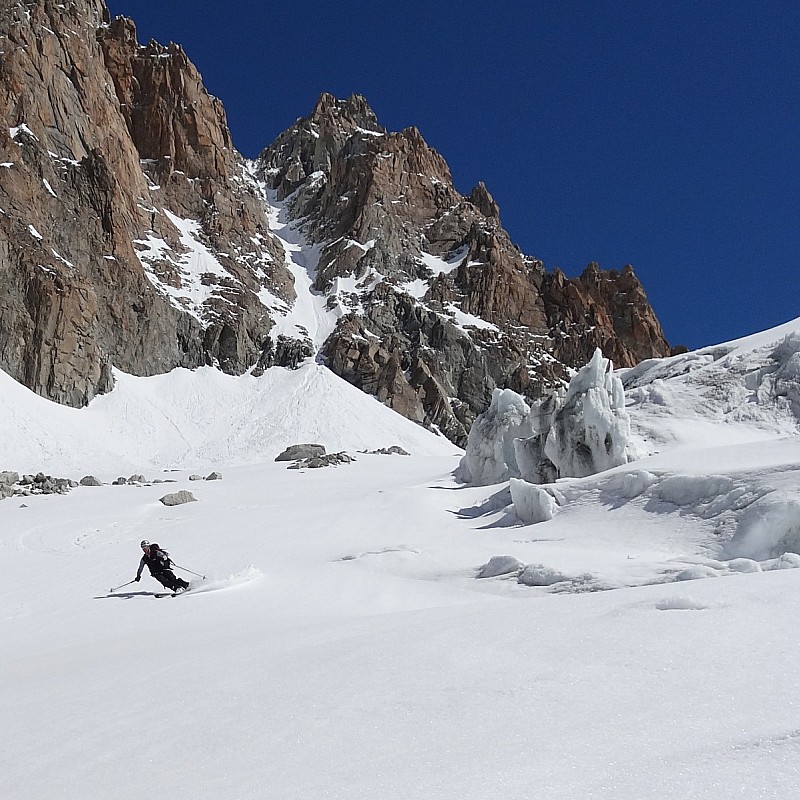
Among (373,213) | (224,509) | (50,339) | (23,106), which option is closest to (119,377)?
(50,339)

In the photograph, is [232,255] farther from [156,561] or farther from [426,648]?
[426,648]

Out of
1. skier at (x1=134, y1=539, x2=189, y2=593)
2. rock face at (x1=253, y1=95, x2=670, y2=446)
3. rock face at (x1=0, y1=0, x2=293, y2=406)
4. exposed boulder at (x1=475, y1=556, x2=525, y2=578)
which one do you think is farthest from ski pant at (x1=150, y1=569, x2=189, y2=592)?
rock face at (x1=253, y1=95, x2=670, y2=446)

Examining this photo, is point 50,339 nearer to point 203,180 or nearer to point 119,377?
point 119,377

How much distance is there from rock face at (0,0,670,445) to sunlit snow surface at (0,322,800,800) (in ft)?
148

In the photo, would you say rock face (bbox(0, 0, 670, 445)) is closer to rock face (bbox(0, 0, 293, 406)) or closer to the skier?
rock face (bbox(0, 0, 293, 406))

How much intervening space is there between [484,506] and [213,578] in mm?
8445

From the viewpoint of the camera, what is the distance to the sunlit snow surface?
2201mm

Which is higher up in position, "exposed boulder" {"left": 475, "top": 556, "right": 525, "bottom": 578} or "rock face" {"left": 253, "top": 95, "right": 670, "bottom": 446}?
"rock face" {"left": 253, "top": 95, "right": 670, "bottom": 446}

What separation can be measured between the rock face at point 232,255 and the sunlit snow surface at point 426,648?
45.2m

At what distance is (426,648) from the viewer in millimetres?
3805

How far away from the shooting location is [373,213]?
9956cm

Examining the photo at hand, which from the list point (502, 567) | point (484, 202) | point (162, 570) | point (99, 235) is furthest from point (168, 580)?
point (484, 202)

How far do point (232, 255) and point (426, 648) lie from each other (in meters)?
86.4

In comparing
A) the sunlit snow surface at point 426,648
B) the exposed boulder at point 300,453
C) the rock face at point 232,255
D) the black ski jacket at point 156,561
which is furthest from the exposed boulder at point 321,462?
the rock face at point 232,255
